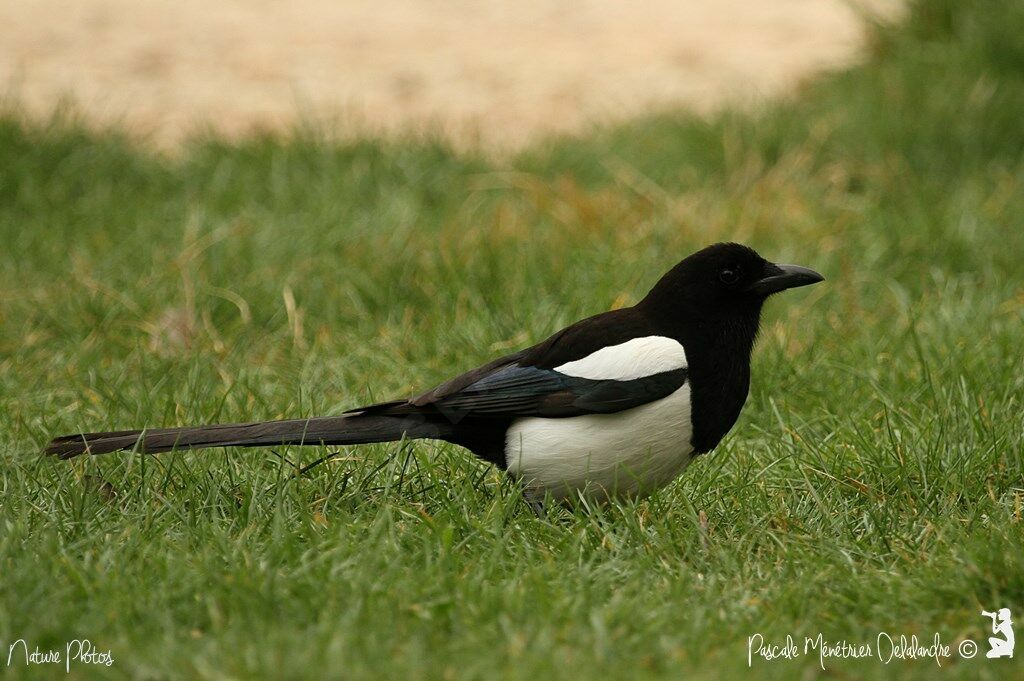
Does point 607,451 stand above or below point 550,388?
below

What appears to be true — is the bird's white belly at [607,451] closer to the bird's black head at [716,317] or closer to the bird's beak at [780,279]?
the bird's black head at [716,317]

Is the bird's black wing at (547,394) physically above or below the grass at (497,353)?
above

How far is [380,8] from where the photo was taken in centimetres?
1193

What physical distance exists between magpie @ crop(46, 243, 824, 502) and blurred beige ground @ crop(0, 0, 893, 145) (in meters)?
3.98

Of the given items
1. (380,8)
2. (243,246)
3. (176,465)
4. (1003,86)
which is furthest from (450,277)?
(380,8)

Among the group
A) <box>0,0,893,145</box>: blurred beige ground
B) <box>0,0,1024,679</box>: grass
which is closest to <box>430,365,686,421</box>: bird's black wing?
<box>0,0,1024,679</box>: grass

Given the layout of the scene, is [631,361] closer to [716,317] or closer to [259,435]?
[716,317]

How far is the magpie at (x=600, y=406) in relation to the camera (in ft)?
11.9

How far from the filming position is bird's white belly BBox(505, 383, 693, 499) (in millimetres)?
3611

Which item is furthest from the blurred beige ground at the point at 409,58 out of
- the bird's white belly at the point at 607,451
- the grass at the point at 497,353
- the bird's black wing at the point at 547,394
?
the bird's white belly at the point at 607,451

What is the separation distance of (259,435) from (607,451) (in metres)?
0.92

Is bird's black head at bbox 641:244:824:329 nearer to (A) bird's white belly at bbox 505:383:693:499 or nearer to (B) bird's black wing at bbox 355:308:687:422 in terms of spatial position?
Answer: (B) bird's black wing at bbox 355:308:687:422

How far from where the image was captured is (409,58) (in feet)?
34.3

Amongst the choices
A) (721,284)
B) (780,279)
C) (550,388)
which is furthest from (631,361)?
(780,279)
